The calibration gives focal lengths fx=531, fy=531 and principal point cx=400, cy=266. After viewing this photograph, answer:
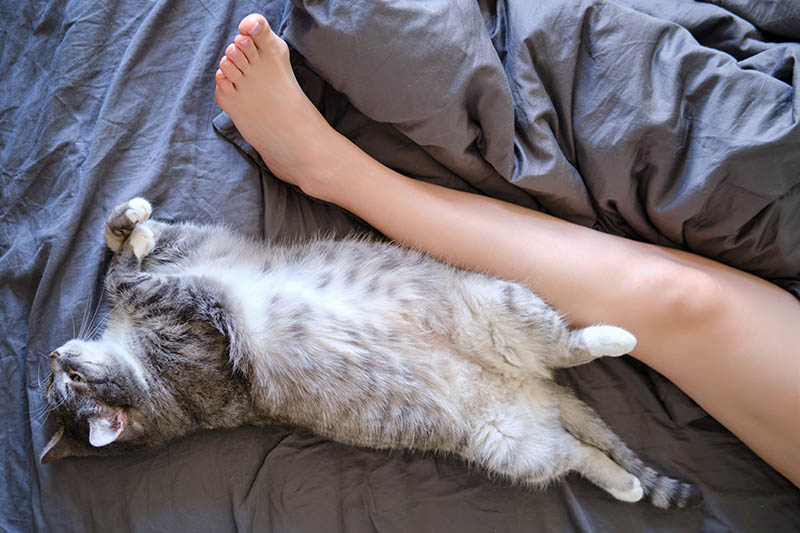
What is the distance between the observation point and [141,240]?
1142mm

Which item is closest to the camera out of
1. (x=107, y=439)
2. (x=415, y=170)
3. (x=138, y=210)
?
(x=107, y=439)

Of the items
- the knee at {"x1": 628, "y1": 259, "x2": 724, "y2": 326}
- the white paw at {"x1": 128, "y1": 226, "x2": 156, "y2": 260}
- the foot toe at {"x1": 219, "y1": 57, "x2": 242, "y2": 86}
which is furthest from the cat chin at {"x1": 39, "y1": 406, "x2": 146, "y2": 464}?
the knee at {"x1": 628, "y1": 259, "x2": 724, "y2": 326}

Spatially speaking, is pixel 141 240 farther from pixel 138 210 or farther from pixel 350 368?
pixel 350 368

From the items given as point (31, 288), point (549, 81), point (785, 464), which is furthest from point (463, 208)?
point (31, 288)

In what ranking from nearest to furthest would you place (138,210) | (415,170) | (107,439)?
1. (107,439)
2. (138,210)
3. (415,170)

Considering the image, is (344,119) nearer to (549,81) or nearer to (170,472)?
(549,81)

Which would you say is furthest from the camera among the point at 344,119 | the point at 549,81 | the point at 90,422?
the point at 344,119

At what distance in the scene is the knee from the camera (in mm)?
1026

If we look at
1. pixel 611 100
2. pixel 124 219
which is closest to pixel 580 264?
pixel 611 100

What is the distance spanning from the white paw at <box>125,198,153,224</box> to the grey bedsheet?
7 centimetres

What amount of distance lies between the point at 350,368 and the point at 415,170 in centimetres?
48

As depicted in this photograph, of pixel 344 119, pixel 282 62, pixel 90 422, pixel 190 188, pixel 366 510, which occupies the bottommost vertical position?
pixel 366 510

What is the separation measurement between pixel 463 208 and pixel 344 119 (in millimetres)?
366

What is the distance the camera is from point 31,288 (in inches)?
48.2
